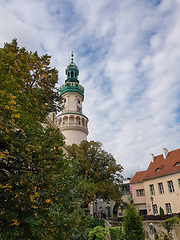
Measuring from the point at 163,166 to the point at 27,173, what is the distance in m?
30.1

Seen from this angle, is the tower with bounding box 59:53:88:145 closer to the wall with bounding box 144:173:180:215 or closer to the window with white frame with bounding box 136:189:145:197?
the window with white frame with bounding box 136:189:145:197

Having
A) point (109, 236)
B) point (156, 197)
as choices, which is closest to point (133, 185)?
point (156, 197)

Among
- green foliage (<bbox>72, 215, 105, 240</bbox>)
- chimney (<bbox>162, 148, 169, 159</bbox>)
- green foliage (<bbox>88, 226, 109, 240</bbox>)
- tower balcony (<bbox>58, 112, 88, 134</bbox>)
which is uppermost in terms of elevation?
tower balcony (<bbox>58, 112, 88, 134</bbox>)

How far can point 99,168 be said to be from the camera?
27.9 meters

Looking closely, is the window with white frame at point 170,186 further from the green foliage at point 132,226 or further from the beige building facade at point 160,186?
the green foliage at point 132,226

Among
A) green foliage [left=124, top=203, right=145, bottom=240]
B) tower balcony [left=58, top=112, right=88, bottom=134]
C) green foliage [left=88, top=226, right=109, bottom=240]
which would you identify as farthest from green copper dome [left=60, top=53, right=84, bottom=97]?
green foliage [left=124, top=203, right=145, bottom=240]

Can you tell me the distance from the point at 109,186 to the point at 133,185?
14.4 meters

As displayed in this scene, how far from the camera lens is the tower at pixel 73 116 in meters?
41.1

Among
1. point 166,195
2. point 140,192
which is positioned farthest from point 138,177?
point 166,195

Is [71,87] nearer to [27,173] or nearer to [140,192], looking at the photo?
[140,192]

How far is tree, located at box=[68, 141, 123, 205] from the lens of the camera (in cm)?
2581

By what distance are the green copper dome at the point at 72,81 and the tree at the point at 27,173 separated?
126 feet

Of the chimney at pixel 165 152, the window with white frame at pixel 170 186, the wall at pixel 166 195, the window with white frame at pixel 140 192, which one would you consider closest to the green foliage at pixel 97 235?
the wall at pixel 166 195

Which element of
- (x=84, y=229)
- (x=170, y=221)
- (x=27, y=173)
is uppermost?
(x=27, y=173)
